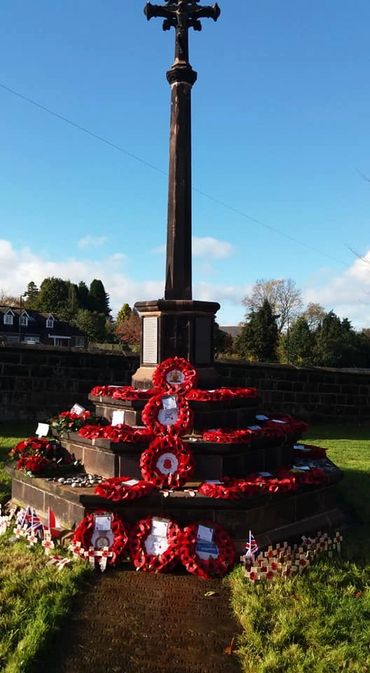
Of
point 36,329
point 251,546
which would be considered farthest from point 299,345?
point 251,546

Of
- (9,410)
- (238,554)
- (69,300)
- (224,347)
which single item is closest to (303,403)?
(9,410)

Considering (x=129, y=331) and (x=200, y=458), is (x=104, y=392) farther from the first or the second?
(x=129, y=331)

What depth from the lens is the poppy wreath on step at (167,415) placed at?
5711mm

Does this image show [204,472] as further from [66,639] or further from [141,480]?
[66,639]

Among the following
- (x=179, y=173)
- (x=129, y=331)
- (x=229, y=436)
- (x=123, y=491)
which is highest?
(x=129, y=331)

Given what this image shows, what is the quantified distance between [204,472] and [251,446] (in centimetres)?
63

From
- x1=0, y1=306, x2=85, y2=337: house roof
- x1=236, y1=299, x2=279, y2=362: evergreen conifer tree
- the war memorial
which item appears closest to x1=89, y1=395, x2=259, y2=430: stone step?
the war memorial

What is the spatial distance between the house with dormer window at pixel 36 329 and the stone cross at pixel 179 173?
155 ft

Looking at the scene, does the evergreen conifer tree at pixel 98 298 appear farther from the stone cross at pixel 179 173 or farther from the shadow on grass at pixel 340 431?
the stone cross at pixel 179 173

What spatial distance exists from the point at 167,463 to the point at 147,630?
75.3 inches

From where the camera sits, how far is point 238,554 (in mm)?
4875

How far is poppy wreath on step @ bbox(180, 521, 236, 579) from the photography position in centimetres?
458

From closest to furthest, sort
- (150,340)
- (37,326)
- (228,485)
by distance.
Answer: (228,485), (150,340), (37,326)

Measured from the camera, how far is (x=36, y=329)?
55312 mm
